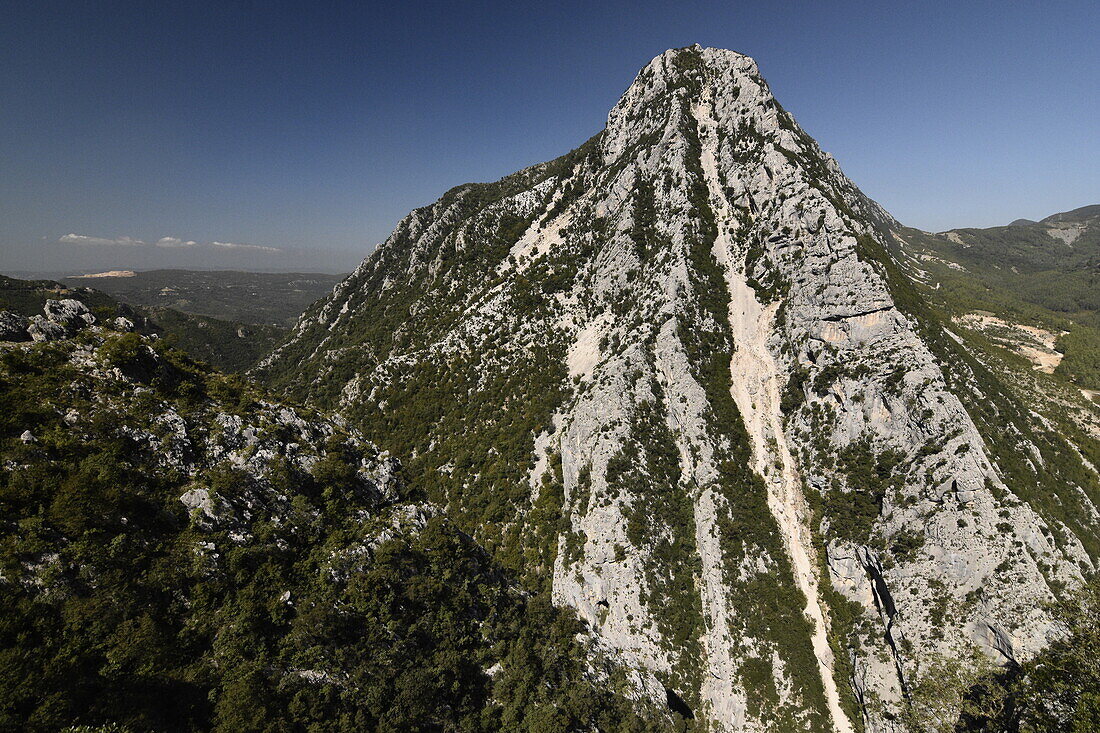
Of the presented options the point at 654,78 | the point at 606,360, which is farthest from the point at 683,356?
the point at 654,78

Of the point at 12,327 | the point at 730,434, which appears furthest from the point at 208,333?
the point at 730,434

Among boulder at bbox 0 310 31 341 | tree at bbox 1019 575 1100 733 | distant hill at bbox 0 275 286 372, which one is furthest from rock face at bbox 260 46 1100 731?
distant hill at bbox 0 275 286 372

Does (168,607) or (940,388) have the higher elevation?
(940,388)

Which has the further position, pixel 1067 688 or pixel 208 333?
pixel 208 333

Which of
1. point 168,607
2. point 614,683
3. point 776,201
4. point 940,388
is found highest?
point 776,201

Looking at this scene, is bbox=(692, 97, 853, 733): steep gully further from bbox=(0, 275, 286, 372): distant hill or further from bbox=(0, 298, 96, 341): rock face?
bbox=(0, 275, 286, 372): distant hill

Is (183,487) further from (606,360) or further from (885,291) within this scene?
(885,291)

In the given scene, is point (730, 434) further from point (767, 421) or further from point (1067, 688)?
point (1067, 688)
